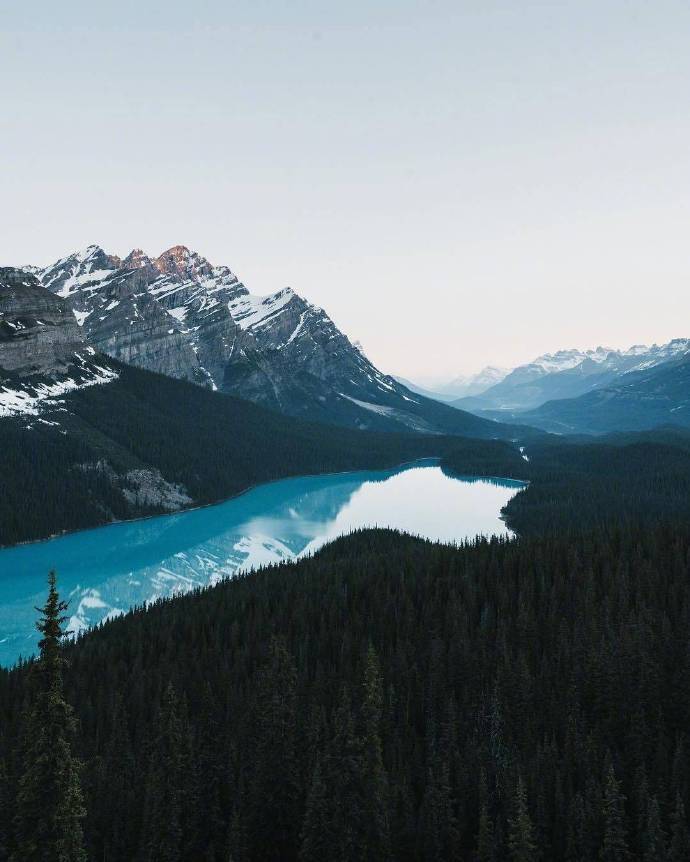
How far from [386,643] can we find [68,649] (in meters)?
33.5

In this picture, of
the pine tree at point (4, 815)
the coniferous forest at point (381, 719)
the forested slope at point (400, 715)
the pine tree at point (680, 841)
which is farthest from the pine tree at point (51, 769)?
the pine tree at point (680, 841)

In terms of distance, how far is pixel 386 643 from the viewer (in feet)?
228

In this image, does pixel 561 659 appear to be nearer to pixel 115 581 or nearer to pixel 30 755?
pixel 30 755

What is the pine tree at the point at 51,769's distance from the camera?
22.1 m

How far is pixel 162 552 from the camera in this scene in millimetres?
145750

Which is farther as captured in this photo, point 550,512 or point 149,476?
point 149,476

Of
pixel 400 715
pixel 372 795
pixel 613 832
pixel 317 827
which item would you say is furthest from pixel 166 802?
pixel 613 832

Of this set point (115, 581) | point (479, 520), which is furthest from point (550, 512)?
point (115, 581)

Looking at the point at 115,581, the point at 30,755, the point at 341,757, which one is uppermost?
the point at 30,755

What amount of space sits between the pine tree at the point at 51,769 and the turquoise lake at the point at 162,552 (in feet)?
204

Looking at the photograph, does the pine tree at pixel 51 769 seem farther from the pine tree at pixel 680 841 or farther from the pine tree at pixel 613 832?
the pine tree at pixel 680 841

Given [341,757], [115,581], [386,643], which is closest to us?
[341,757]

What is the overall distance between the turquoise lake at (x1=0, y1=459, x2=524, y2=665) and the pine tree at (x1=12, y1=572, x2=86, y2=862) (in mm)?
62066

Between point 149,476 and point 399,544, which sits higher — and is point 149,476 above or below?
above
